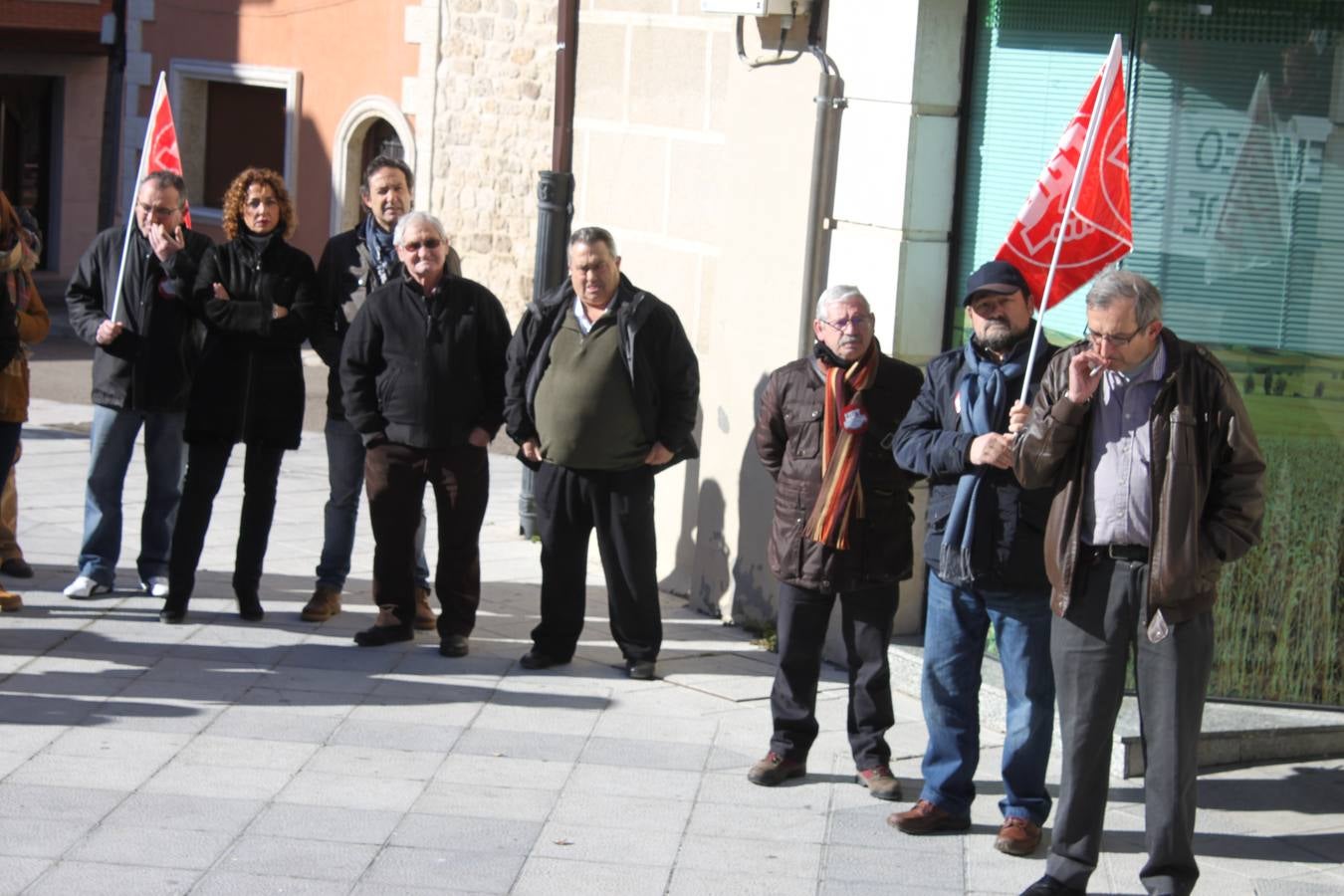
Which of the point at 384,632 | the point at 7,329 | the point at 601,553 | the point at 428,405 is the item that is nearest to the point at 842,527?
the point at 601,553

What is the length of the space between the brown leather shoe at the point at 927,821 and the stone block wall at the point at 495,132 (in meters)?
13.0

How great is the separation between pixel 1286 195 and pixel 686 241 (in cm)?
318

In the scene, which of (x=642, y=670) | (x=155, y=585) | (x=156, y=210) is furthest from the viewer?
(x=155, y=585)

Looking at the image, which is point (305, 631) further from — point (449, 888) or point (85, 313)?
point (449, 888)

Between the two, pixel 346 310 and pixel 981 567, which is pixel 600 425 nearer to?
→ pixel 346 310

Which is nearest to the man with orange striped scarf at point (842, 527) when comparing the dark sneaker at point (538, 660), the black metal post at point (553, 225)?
the dark sneaker at point (538, 660)

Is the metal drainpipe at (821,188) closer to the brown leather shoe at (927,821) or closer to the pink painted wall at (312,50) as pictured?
the brown leather shoe at (927,821)

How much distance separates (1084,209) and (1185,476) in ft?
3.60

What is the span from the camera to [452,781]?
22.0ft

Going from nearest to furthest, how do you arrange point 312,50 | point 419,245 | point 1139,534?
point 1139,534 → point 419,245 → point 312,50

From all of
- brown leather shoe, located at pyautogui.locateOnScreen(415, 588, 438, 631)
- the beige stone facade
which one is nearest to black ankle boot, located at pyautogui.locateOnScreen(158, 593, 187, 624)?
brown leather shoe, located at pyautogui.locateOnScreen(415, 588, 438, 631)

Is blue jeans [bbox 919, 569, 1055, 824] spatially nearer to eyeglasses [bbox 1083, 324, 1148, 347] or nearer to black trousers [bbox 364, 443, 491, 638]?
eyeglasses [bbox 1083, 324, 1148, 347]

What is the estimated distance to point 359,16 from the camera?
21.7m

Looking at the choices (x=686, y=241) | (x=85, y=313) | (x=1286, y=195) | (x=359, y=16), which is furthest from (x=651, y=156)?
(x=359, y=16)
